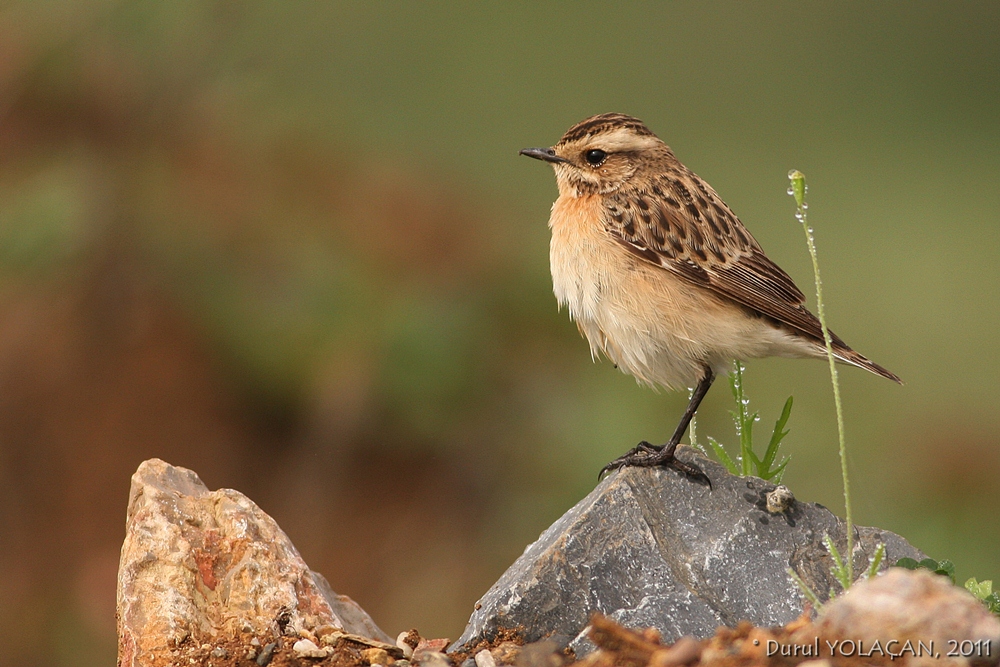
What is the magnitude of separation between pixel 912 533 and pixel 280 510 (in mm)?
5435

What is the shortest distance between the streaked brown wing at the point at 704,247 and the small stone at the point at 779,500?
1169mm

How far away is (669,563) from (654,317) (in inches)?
57.6

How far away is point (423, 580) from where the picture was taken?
9.84 m

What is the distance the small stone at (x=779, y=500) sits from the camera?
4.45 meters

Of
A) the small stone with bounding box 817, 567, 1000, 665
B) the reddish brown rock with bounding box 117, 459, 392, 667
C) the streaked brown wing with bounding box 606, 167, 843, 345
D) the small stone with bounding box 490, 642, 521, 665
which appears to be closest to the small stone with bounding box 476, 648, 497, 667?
the small stone with bounding box 490, 642, 521, 665

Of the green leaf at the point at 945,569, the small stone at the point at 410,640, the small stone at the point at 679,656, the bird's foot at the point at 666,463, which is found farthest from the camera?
the bird's foot at the point at 666,463

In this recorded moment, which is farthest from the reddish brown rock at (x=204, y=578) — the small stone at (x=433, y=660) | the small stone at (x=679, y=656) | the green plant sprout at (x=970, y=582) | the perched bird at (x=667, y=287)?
the green plant sprout at (x=970, y=582)

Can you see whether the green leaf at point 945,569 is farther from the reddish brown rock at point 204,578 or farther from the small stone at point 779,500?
the reddish brown rock at point 204,578

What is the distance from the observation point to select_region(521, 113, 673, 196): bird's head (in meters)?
5.84

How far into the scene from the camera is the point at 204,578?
426 centimetres

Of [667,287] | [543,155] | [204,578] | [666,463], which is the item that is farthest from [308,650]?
[543,155]

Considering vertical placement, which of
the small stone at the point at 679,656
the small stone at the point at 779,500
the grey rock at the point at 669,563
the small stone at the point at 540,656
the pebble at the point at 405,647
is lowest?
the pebble at the point at 405,647

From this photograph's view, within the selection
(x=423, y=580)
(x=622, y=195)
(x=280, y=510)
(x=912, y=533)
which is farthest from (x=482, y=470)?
(x=622, y=195)

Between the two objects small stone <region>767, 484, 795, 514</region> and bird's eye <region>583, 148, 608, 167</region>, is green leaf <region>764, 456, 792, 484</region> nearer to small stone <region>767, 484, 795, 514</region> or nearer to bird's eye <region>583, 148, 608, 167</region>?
small stone <region>767, 484, 795, 514</region>
